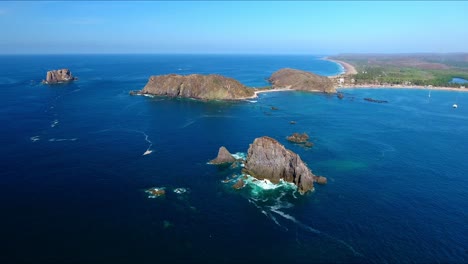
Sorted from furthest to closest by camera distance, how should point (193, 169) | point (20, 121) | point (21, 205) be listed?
1. point (20, 121)
2. point (193, 169)
3. point (21, 205)

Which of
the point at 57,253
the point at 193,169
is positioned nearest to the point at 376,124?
the point at 193,169

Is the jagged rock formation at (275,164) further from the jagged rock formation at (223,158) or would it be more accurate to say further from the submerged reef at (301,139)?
the submerged reef at (301,139)

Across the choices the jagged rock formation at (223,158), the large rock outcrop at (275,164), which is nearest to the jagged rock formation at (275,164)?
the large rock outcrop at (275,164)

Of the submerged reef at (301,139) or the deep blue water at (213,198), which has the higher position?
the submerged reef at (301,139)

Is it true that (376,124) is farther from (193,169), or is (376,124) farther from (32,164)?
(32,164)

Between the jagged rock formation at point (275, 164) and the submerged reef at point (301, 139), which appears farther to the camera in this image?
the submerged reef at point (301, 139)

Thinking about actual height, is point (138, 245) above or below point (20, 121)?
below

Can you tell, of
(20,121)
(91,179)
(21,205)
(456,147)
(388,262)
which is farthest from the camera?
(20,121)

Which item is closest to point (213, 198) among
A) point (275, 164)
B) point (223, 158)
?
point (275, 164)
